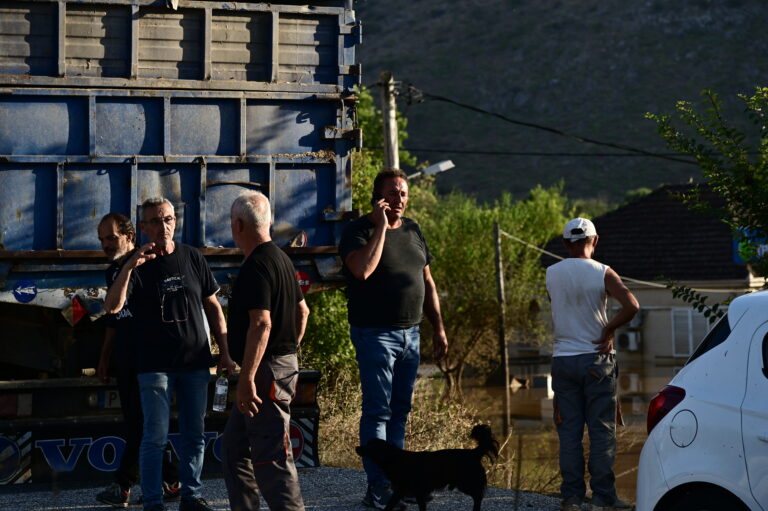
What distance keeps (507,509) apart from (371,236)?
1930 mm

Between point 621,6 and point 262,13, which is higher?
point 621,6

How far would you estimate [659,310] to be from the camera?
37.0 m

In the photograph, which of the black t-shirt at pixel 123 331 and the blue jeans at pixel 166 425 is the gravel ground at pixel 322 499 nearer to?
the blue jeans at pixel 166 425

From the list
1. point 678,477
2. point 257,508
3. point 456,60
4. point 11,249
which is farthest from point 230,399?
point 456,60

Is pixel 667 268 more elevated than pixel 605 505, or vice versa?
pixel 667 268

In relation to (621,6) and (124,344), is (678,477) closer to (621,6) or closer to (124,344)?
(124,344)

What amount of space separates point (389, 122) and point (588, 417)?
1358cm

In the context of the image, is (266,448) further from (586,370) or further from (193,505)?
(586,370)

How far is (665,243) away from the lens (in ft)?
126

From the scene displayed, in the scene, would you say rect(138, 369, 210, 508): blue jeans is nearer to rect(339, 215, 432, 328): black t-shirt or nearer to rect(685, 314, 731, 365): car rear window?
rect(339, 215, 432, 328): black t-shirt

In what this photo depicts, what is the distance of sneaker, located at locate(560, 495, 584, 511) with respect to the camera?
6.89 metres

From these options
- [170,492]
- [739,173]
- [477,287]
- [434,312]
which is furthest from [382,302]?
[477,287]

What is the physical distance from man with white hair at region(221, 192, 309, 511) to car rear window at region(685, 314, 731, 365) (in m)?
1.92

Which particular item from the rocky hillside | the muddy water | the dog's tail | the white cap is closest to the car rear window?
the dog's tail
